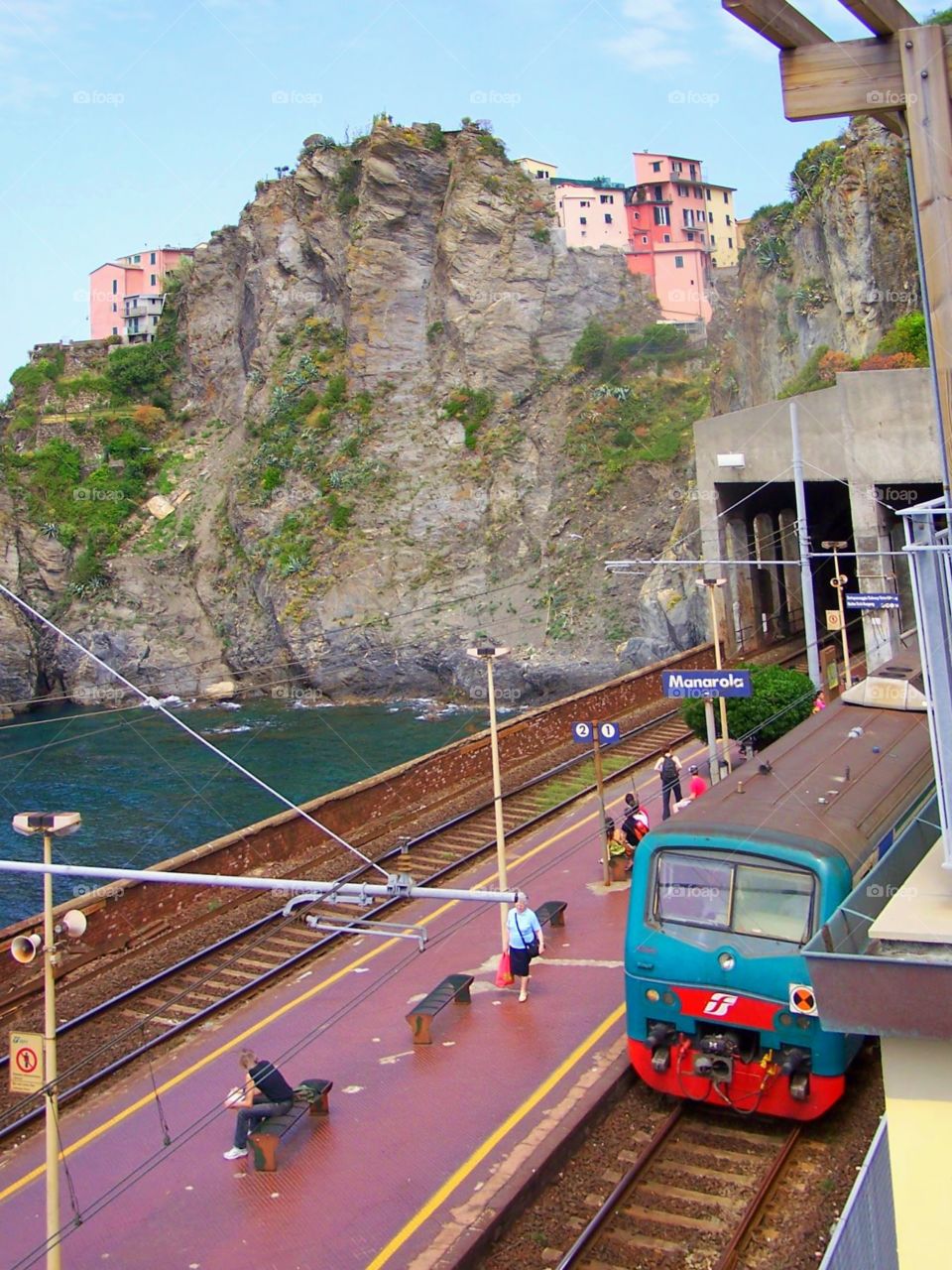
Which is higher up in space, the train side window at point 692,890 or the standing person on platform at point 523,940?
the train side window at point 692,890

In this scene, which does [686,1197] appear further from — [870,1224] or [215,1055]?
[215,1055]

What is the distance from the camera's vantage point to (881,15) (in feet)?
21.4

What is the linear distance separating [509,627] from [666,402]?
58.2ft

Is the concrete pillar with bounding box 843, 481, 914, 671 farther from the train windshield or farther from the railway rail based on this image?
the train windshield

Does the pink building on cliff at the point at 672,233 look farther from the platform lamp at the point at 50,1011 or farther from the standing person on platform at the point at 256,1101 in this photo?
the platform lamp at the point at 50,1011

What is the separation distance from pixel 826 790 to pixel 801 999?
2785mm

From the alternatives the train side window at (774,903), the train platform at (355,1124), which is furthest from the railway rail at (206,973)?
the train side window at (774,903)

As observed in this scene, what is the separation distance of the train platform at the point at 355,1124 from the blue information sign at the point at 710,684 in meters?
3.80

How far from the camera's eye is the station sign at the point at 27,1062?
9.80 metres

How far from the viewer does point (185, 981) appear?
56.6ft

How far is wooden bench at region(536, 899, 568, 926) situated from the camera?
17.2 meters

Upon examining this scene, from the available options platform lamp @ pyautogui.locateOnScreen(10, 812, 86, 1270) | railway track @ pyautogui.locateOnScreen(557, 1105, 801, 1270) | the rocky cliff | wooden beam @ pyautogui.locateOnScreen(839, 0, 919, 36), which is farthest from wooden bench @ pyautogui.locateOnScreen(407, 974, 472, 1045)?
the rocky cliff

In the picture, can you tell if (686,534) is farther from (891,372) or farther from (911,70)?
(911,70)

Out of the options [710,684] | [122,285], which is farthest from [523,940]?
[122,285]
